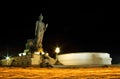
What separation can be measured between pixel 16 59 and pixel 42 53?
314cm

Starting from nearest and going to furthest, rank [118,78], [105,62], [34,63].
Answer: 1. [118,78]
2. [34,63]
3. [105,62]

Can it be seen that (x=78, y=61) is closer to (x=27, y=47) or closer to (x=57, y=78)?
(x=27, y=47)

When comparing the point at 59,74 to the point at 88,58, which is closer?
the point at 59,74

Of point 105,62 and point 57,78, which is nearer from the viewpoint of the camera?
point 57,78

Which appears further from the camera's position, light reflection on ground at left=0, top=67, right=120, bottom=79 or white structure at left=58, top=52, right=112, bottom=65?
white structure at left=58, top=52, right=112, bottom=65

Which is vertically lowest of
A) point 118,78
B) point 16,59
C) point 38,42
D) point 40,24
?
point 118,78

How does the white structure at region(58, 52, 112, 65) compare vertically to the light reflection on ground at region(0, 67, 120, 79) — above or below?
above

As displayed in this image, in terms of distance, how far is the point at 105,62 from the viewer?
28.1 metres

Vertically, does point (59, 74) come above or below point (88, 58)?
below

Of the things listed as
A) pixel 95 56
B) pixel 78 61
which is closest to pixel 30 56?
pixel 78 61

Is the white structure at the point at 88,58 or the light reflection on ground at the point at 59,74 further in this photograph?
the white structure at the point at 88,58

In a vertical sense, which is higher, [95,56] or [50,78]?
[95,56]

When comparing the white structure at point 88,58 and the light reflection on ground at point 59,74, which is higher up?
the white structure at point 88,58

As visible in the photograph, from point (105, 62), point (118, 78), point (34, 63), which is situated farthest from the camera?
point (105, 62)
